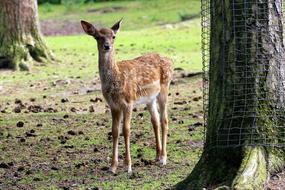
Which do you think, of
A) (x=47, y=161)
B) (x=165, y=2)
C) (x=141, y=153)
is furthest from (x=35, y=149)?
(x=165, y=2)

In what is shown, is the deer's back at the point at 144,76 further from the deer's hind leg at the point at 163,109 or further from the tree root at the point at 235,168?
the tree root at the point at 235,168

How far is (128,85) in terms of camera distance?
7.67m

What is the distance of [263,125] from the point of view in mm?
6160

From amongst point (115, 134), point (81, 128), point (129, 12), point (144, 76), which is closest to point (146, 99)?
point (144, 76)

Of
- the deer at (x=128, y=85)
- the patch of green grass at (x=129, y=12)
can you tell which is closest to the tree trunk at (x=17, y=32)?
the deer at (x=128, y=85)

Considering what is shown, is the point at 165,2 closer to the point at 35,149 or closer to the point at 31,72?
the point at 31,72

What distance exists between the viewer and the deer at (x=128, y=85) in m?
7.53

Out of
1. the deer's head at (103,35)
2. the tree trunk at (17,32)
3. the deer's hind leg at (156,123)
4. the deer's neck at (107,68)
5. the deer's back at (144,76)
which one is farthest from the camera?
the tree trunk at (17,32)

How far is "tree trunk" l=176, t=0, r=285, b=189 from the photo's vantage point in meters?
6.05

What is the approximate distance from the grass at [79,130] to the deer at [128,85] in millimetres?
315

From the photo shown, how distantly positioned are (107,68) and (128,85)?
281 mm

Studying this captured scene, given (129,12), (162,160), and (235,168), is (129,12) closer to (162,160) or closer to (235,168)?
(162,160)

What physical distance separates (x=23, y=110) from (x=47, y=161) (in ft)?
11.4

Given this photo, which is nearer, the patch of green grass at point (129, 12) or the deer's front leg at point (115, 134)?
the deer's front leg at point (115, 134)
